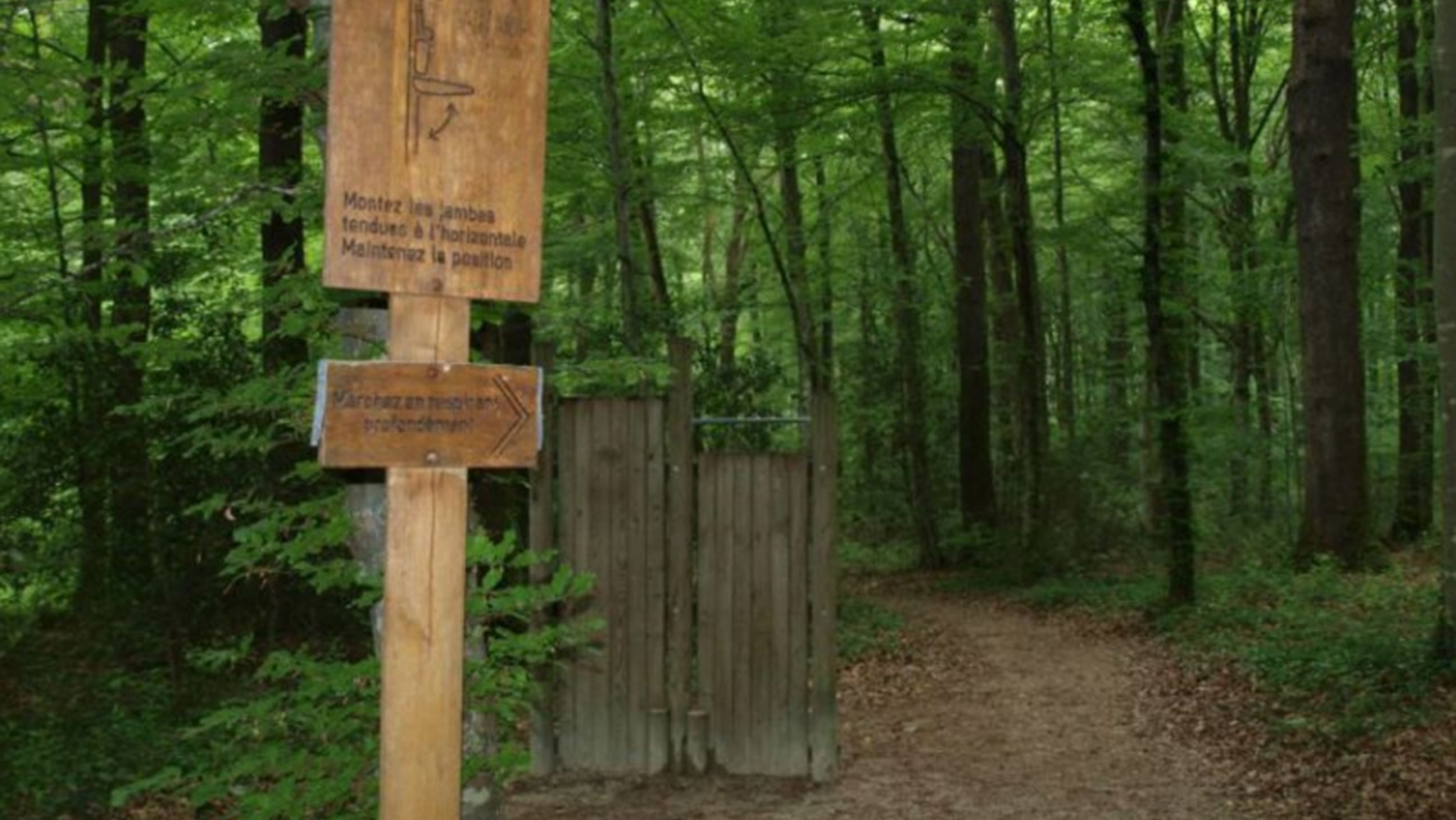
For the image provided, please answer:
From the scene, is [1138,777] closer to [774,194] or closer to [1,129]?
[1,129]

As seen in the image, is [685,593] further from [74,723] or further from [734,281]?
[734,281]

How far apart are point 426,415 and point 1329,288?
12192mm

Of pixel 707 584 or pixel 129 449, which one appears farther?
pixel 129 449

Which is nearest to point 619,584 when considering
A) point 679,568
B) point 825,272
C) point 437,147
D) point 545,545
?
point 679,568

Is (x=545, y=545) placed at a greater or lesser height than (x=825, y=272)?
lesser

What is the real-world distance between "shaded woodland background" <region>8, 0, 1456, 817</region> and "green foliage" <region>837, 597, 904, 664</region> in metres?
2.60

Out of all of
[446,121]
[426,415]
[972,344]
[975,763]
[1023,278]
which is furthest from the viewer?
[972,344]

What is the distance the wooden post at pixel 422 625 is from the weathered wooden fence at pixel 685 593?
4.42m

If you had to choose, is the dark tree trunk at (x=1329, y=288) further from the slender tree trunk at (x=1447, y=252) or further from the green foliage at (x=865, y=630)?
the slender tree trunk at (x=1447, y=252)

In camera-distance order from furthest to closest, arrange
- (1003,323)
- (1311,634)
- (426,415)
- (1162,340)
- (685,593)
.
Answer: (1003,323) → (1162,340) → (1311,634) → (685,593) → (426,415)

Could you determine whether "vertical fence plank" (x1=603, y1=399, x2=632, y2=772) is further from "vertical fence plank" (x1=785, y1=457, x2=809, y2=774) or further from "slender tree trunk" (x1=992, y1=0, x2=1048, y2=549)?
"slender tree trunk" (x1=992, y1=0, x2=1048, y2=549)

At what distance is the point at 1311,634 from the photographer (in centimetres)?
973

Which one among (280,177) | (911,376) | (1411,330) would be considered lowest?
(911,376)

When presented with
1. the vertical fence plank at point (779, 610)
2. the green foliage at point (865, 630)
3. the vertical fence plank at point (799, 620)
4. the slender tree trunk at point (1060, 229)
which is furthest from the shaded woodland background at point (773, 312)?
the green foliage at point (865, 630)
